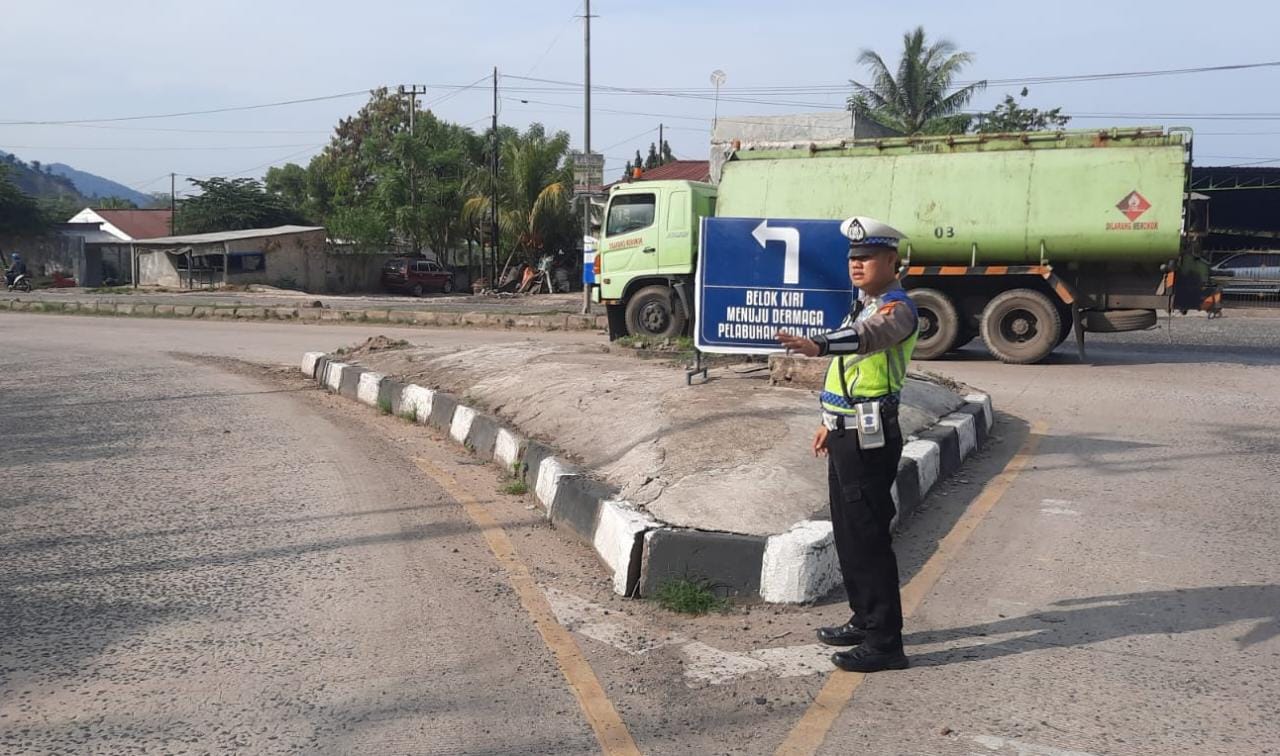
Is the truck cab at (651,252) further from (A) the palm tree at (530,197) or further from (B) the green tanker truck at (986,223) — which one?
(A) the palm tree at (530,197)

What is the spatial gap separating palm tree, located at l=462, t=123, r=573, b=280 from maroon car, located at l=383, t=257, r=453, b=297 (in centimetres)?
239

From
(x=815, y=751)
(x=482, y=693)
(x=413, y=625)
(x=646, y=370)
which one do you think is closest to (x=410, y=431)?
(x=646, y=370)

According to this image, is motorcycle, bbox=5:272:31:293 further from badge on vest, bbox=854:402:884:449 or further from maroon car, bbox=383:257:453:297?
badge on vest, bbox=854:402:884:449

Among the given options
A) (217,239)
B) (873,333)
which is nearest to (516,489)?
(873,333)

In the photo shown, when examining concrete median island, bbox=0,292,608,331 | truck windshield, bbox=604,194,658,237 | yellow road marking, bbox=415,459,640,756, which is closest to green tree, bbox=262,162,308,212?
concrete median island, bbox=0,292,608,331

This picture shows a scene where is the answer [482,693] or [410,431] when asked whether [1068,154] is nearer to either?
[410,431]

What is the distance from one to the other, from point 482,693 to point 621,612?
1.05 meters

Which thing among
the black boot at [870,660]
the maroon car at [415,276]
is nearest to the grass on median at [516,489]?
the black boot at [870,660]

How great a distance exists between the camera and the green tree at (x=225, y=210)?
52312 millimetres

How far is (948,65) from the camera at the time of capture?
37.6m

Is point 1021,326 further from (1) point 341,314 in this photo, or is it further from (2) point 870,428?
(1) point 341,314

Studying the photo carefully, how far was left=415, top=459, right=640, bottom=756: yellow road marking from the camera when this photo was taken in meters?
3.63

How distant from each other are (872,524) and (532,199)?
3808cm

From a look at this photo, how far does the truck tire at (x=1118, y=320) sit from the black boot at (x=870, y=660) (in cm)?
1206
